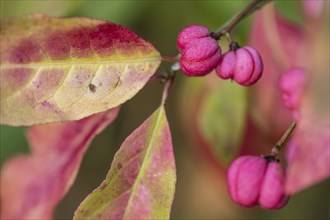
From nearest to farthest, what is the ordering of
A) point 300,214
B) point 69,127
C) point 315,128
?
point 315,128 < point 69,127 < point 300,214

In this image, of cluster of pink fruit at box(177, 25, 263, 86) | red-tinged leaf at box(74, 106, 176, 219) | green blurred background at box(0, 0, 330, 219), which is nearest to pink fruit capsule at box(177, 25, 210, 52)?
cluster of pink fruit at box(177, 25, 263, 86)

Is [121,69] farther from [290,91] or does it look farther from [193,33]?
[290,91]

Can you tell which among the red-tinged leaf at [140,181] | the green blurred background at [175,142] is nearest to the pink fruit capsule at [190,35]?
the red-tinged leaf at [140,181]

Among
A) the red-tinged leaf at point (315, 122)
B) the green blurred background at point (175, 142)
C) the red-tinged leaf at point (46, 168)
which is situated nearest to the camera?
the red-tinged leaf at point (315, 122)

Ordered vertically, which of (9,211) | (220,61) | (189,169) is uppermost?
(220,61)

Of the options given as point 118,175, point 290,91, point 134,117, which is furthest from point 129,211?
point 134,117

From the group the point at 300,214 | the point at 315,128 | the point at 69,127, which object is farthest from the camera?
the point at 300,214

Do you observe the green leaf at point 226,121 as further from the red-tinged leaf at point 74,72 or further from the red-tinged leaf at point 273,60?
the red-tinged leaf at point 74,72

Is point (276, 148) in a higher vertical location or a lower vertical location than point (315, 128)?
lower
